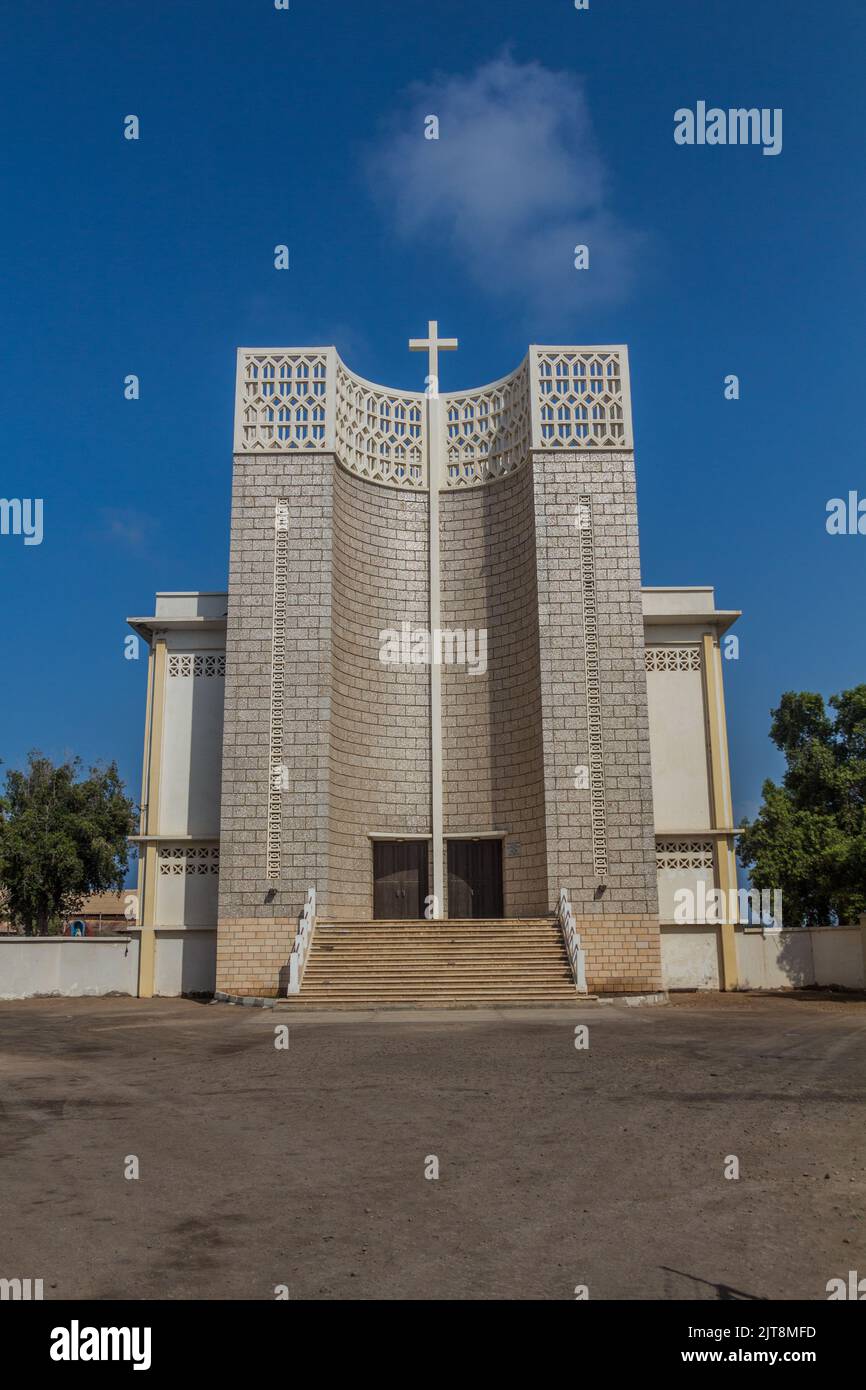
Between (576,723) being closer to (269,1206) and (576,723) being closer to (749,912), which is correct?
(749,912)

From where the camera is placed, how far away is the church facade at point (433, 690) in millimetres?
19062

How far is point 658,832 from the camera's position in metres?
20.5

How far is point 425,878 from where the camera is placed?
21.9 meters

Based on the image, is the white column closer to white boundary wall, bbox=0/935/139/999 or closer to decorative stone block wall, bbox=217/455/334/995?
decorative stone block wall, bbox=217/455/334/995

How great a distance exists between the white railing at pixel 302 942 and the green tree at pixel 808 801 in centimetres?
1504

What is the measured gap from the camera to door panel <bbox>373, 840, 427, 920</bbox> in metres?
21.6

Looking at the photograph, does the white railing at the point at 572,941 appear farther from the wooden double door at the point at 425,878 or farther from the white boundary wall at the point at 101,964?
the white boundary wall at the point at 101,964

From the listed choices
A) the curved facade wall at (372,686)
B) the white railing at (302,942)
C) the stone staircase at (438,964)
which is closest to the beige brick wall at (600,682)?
the stone staircase at (438,964)

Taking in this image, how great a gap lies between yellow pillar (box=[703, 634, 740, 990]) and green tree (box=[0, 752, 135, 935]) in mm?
17199

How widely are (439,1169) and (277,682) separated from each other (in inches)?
576

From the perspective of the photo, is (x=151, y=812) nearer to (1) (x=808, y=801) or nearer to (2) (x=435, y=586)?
(2) (x=435, y=586)

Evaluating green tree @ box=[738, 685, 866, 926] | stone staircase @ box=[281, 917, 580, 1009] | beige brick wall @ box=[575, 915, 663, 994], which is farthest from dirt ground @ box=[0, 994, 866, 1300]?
green tree @ box=[738, 685, 866, 926]
